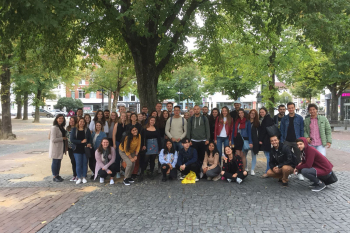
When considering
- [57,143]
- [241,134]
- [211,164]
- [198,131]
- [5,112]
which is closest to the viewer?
[57,143]

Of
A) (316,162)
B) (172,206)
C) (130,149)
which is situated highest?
(130,149)

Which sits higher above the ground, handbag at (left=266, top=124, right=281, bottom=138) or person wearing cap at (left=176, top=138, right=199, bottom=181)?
handbag at (left=266, top=124, right=281, bottom=138)

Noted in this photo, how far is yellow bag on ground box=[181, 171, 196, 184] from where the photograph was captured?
706cm

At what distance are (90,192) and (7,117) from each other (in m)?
13.1

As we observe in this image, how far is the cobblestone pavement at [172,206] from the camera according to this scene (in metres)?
4.43

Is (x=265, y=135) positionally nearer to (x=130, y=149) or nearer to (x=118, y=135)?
(x=130, y=149)

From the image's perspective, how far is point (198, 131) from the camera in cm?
771

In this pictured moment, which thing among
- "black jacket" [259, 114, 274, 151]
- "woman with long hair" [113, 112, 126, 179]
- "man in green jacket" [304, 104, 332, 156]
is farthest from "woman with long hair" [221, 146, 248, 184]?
"woman with long hair" [113, 112, 126, 179]

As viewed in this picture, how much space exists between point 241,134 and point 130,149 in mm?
3059

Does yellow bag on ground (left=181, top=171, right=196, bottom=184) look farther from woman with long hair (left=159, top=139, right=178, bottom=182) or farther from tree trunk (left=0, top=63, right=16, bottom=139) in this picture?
tree trunk (left=0, top=63, right=16, bottom=139)

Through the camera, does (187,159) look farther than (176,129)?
No

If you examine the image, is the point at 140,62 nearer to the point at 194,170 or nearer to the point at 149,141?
the point at 149,141

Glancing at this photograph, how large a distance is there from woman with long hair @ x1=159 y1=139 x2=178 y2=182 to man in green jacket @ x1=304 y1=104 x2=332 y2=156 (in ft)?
11.1

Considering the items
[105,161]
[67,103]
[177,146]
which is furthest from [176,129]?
[67,103]
